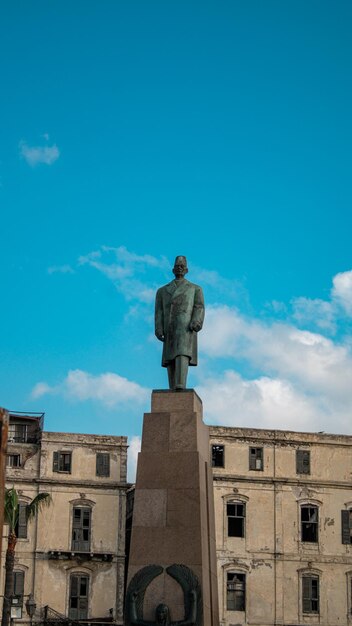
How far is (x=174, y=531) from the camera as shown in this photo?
20.7 meters

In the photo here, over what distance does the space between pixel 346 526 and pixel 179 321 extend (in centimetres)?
3609

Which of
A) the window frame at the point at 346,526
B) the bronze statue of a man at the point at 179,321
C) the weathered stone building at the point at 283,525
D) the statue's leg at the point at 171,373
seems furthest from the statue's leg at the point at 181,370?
the window frame at the point at 346,526

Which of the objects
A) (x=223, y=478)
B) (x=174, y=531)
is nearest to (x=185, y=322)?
(x=174, y=531)

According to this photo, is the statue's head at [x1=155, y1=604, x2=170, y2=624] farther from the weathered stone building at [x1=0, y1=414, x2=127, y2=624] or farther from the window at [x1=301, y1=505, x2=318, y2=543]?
the window at [x1=301, y1=505, x2=318, y2=543]

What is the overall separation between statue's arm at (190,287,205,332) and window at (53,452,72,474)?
33.8m

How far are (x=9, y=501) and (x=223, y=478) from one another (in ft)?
40.9

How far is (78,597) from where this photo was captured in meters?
53.8

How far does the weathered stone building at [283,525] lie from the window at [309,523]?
0.05m

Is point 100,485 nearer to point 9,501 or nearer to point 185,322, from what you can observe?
point 9,501

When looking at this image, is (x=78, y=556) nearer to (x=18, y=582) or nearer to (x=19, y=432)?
(x=18, y=582)

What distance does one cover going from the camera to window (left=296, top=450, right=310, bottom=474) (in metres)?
56.3

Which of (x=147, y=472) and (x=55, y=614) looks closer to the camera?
(x=147, y=472)

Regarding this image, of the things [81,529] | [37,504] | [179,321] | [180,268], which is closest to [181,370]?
[179,321]

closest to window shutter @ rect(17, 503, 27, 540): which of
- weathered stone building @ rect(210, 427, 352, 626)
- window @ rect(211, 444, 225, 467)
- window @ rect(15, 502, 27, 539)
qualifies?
window @ rect(15, 502, 27, 539)
